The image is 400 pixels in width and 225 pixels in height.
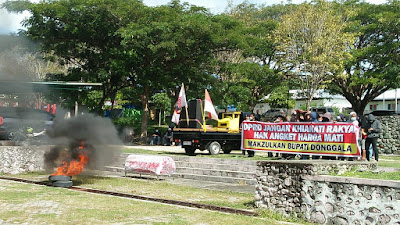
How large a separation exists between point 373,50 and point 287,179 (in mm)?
28611

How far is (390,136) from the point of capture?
2647cm

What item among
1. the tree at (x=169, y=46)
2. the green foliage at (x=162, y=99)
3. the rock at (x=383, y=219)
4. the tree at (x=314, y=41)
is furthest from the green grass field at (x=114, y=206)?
the green foliage at (x=162, y=99)

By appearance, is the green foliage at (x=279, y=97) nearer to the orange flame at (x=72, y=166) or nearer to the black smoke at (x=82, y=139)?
the black smoke at (x=82, y=139)

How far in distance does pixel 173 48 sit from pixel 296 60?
984 centimetres

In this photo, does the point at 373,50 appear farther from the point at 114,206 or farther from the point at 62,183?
the point at 114,206

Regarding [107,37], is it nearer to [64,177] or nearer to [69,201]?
[64,177]

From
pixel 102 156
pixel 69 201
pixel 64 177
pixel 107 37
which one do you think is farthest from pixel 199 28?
pixel 69 201

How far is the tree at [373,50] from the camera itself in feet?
115

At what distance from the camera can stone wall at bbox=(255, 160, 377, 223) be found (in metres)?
9.91

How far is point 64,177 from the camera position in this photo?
14.6m

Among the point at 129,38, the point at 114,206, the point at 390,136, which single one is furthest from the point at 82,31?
the point at 114,206

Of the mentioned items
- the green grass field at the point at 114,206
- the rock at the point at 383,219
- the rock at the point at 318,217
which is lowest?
the green grass field at the point at 114,206

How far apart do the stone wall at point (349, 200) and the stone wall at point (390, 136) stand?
18.4 m

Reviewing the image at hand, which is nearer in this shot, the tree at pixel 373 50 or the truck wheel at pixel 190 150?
the truck wheel at pixel 190 150
